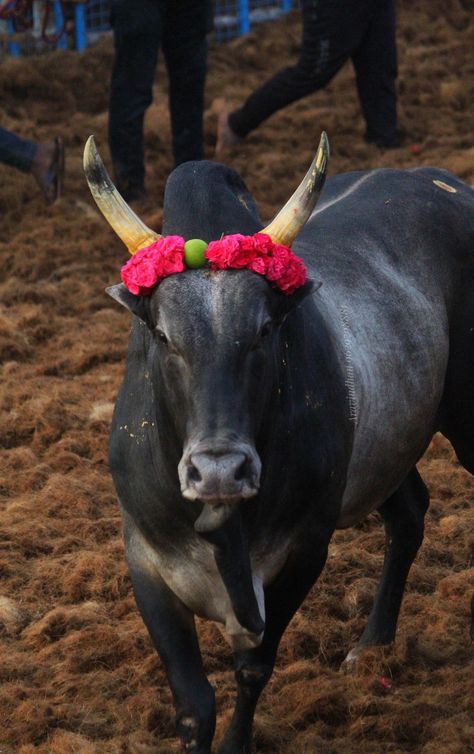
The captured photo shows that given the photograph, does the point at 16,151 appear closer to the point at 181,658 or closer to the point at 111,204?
the point at 111,204

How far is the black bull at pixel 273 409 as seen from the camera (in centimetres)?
316

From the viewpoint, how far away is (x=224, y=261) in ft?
10.6

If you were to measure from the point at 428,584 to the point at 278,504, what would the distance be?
1575mm

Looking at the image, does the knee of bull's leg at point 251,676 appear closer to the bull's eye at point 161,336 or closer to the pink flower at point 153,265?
the bull's eye at point 161,336

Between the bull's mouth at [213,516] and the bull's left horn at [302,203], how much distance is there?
0.68 meters

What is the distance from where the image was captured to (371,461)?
156 inches

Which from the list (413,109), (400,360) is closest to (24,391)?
(400,360)

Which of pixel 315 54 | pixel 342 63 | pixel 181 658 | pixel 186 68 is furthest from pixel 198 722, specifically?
pixel 342 63

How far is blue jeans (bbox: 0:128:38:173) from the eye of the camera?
821 cm

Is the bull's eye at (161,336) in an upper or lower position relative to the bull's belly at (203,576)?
upper

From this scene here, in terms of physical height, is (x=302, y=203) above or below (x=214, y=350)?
above

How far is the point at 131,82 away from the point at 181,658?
18.0 feet

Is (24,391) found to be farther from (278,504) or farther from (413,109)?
(413,109)

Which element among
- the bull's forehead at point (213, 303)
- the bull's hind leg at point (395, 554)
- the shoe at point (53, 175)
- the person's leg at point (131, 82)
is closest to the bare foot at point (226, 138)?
the person's leg at point (131, 82)
